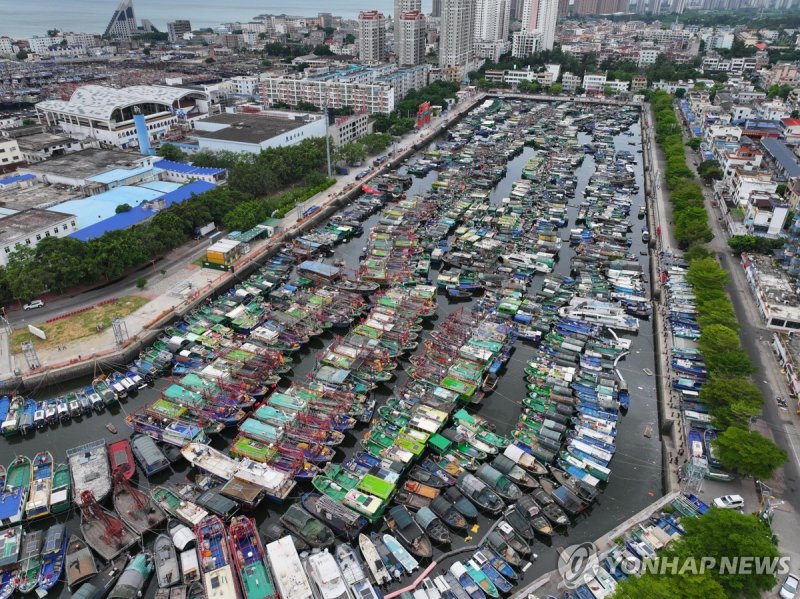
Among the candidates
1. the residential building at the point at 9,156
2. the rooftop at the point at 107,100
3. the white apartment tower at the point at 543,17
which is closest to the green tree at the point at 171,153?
the rooftop at the point at 107,100

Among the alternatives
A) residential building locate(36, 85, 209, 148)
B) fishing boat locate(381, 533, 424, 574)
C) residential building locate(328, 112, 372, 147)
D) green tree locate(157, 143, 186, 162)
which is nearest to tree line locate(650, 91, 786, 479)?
fishing boat locate(381, 533, 424, 574)

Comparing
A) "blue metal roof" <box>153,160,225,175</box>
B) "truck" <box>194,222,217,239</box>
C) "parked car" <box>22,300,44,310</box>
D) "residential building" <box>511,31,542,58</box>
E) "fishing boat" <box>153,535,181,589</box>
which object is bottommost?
"fishing boat" <box>153,535,181,589</box>

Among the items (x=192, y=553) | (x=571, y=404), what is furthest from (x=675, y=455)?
(x=192, y=553)

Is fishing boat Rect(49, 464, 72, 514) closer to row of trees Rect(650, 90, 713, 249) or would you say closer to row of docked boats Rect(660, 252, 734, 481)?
row of docked boats Rect(660, 252, 734, 481)

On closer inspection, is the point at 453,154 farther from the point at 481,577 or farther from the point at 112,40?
the point at 112,40

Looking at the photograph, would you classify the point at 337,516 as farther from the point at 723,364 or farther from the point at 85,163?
the point at 85,163

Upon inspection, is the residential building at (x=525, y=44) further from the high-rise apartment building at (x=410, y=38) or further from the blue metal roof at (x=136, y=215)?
the blue metal roof at (x=136, y=215)

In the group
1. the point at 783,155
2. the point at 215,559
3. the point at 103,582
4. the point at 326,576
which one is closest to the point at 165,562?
the point at 215,559

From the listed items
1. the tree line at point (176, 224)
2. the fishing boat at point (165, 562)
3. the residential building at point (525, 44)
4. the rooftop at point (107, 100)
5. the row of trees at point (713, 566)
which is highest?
the residential building at point (525, 44)
